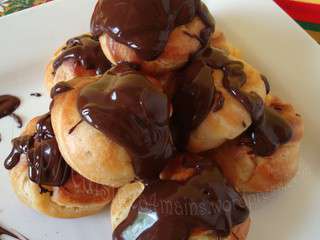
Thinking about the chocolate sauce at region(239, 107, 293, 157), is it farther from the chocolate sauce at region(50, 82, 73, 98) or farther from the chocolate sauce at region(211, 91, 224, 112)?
the chocolate sauce at region(50, 82, 73, 98)

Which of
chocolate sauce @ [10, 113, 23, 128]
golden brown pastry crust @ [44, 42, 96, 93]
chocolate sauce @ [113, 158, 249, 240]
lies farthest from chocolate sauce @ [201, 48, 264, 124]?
chocolate sauce @ [10, 113, 23, 128]

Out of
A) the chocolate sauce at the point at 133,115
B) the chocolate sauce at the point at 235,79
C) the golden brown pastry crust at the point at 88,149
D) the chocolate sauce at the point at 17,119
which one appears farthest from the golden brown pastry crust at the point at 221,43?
the chocolate sauce at the point at 17,119

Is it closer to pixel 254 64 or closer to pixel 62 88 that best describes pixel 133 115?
pixel 62 88

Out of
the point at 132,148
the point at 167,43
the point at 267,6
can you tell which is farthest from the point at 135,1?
the point at 267,6

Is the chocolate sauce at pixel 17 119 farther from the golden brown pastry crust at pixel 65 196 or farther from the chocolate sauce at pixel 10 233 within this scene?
the chocolate sauce at pixel 10 233

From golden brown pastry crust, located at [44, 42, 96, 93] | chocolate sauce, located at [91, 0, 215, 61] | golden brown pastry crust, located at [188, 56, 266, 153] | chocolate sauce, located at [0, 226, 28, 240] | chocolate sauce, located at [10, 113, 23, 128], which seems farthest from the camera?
chocolate sauce, located at [10, 113, 23, 128]

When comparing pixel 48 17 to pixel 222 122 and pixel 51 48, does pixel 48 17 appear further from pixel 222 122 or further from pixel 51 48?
pixel 222 122

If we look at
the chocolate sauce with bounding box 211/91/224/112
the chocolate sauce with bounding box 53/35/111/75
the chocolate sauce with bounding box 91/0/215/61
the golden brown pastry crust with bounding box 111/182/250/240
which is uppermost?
the chocolate sauce with bounding box 91/0/215/61
